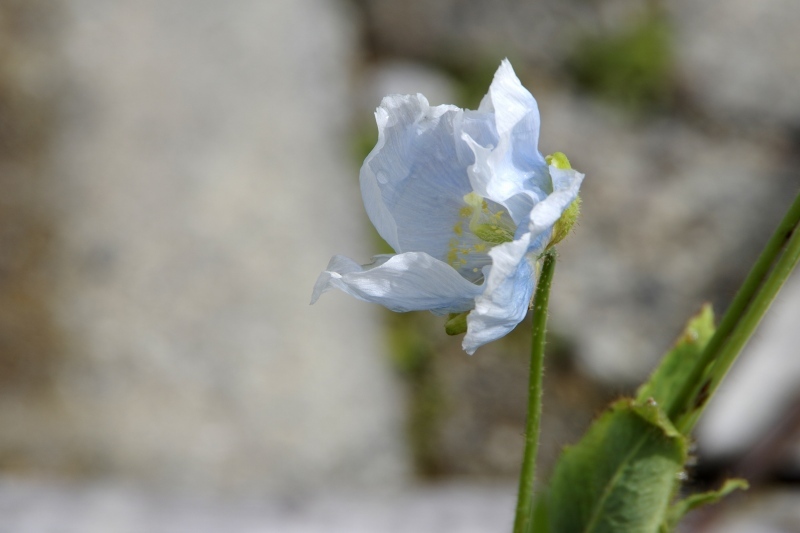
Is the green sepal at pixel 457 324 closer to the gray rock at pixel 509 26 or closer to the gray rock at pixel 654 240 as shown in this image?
the gray rock at pixel 654 240

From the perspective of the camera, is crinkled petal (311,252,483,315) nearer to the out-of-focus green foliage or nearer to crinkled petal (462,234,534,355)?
crinkled petal (462,234,534,355)

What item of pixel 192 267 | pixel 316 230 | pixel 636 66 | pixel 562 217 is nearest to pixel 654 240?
pixel 636 66

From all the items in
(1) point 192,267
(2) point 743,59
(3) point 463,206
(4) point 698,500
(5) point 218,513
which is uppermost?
(2) point 743,59

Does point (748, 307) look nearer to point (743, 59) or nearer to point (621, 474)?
point (621, 474)

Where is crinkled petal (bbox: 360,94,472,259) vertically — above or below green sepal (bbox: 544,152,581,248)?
above

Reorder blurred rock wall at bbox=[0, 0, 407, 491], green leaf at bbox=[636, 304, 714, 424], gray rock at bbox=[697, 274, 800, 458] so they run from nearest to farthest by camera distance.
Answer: green leaf at bbox=[636, 304, 714, 424] → gray rock at bbox=[697, 274, 800, 458] → blurred rock wall at bbox=[0, 0, 407, 491]

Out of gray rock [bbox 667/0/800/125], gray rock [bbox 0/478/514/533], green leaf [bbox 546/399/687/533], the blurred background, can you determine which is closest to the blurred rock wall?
the blurred background

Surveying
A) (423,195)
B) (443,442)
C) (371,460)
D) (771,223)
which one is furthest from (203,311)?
(423,195)
